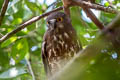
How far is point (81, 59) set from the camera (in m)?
0.62

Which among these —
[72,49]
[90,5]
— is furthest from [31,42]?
[90,5]

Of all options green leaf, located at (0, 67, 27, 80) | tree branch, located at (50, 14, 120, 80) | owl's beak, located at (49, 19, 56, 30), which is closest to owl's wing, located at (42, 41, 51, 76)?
owl's beak, located at (49, 19, 56, 30)

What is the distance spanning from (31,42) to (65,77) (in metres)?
3.10

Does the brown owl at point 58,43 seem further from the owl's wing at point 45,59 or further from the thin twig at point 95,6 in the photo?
the thin twig at point 95,6

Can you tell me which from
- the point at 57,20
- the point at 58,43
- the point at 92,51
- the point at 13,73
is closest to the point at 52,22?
the point at 57,20

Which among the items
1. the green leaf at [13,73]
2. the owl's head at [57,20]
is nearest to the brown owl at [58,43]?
the owl's head at [57,20]

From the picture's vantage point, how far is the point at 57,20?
2.71 meters

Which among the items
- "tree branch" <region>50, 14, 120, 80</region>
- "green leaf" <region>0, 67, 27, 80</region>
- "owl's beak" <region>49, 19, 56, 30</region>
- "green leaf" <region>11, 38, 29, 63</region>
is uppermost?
"tree branch" <region>50, 14, 120, 80</region>

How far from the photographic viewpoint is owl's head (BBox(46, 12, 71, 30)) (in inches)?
103

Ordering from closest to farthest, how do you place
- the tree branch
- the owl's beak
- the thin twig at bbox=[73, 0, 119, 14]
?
the tree branch < the thin twig at bbox=[73, 0, 119, 14] < the owl's beak

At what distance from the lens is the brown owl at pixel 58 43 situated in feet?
8.11

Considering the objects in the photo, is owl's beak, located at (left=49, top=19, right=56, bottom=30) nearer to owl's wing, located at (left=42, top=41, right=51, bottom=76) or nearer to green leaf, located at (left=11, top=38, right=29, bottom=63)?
owl's wing, located at (left=42, top=41, right=51, bottom=76)

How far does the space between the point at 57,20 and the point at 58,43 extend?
0.97 feet

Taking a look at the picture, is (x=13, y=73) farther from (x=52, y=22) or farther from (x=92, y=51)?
(x=92, y=51)
